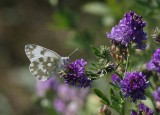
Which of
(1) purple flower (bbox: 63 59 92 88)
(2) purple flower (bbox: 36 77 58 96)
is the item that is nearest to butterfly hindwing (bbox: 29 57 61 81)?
(1) purple flower (bbox: 63 59 92 88)

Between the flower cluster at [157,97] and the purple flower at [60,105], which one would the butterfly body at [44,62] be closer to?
the flower cluster at [157,97]

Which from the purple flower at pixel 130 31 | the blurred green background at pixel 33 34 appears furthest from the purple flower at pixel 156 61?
the blurred green background at pixel 33 34

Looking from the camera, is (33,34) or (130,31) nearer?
(130,31)

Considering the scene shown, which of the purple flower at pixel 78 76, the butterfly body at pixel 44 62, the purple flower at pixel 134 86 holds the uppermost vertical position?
the butterfly body at pixel 44 62

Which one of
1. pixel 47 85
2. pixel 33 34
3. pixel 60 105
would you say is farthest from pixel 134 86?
pixel 33 34

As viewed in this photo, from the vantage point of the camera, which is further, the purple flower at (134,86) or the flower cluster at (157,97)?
the flower cluster at (157,97)

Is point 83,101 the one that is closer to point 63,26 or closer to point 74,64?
point 63,26

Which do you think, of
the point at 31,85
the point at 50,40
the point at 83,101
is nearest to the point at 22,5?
the point at 50,40

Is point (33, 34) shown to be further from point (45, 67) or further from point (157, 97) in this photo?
point (45, 67)
